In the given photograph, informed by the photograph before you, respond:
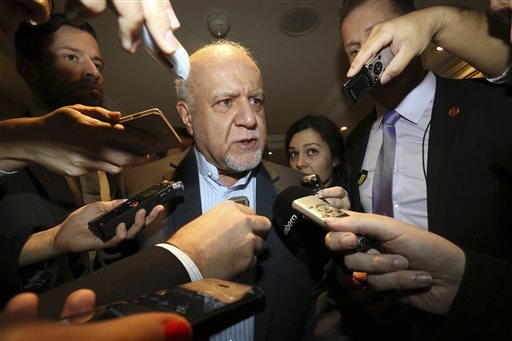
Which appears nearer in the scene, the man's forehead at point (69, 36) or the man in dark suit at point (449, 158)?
the man in dark suit at point (449, 158)

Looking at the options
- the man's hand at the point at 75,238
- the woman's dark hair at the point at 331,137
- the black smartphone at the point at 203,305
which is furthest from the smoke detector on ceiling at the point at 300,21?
the black smartphone at the point at 203,305

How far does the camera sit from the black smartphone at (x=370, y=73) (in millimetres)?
914

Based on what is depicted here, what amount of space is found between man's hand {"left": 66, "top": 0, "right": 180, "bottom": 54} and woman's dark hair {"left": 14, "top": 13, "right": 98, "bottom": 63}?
143 centimetres

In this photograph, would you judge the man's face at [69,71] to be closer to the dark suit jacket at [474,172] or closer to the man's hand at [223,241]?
the man's hand at [223,241]

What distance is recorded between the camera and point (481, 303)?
82 cm

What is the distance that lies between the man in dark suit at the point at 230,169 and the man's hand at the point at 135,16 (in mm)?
986

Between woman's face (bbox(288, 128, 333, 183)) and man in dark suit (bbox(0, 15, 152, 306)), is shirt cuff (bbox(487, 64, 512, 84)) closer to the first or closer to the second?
man in dark suit (bbox(0, 15, 152, 306))

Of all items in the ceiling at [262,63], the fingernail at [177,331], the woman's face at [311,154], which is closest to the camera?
the fingernail at [177,331]

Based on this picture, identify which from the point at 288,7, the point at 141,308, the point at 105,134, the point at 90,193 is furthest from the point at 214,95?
the point at 288,7

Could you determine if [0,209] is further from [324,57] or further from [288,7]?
[324,57]

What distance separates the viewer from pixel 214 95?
1.55 metres

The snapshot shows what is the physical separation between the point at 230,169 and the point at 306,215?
0.70 meters

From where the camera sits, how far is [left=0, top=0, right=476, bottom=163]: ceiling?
3.32 meters

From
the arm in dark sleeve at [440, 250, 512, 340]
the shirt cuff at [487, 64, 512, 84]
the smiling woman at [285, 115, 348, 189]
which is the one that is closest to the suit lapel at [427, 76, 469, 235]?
the shirt cuff at [487, 64, 512, 84]
